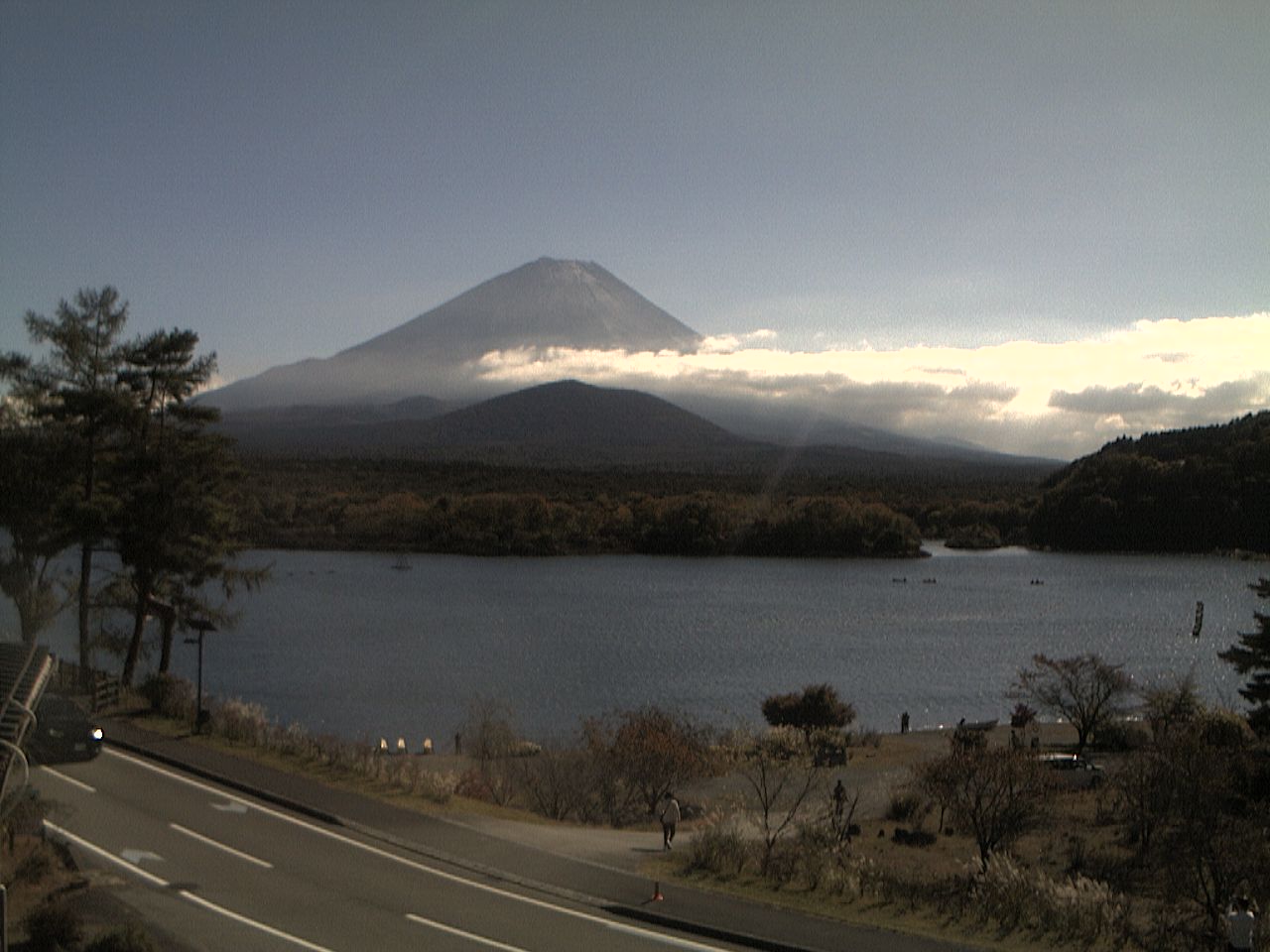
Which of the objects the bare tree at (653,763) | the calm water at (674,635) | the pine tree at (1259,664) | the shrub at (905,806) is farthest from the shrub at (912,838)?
the calm water at (674,635)

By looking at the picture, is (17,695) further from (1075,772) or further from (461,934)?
(1075,772)

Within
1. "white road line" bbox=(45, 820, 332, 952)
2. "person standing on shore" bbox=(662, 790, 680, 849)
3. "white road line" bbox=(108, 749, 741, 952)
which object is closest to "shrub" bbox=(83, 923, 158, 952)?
"white road line" bbox=(45, 820, 332, 952)

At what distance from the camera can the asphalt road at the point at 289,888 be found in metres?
7.45

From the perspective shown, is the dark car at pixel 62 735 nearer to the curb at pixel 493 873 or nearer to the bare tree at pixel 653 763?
the curb at pixel 493 873

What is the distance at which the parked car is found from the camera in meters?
17.7

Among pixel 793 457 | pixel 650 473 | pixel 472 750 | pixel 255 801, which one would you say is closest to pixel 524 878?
pixel 255 801

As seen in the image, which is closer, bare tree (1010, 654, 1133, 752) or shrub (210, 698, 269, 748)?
shrub (210, 698, 269, 748)

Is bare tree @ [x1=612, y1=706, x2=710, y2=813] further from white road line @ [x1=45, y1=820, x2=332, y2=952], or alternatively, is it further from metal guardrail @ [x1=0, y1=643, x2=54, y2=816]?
metal guardrail @ [x1=0, y1=643, x2=54, y2=816]

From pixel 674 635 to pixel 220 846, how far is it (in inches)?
Result: 1177

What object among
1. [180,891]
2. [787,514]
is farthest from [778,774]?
[787,514]

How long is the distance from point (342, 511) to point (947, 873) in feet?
197

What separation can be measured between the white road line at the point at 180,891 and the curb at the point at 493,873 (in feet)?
6.19

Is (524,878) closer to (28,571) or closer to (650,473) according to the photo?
(28,571)

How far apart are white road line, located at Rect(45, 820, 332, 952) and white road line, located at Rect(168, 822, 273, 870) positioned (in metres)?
0.74
